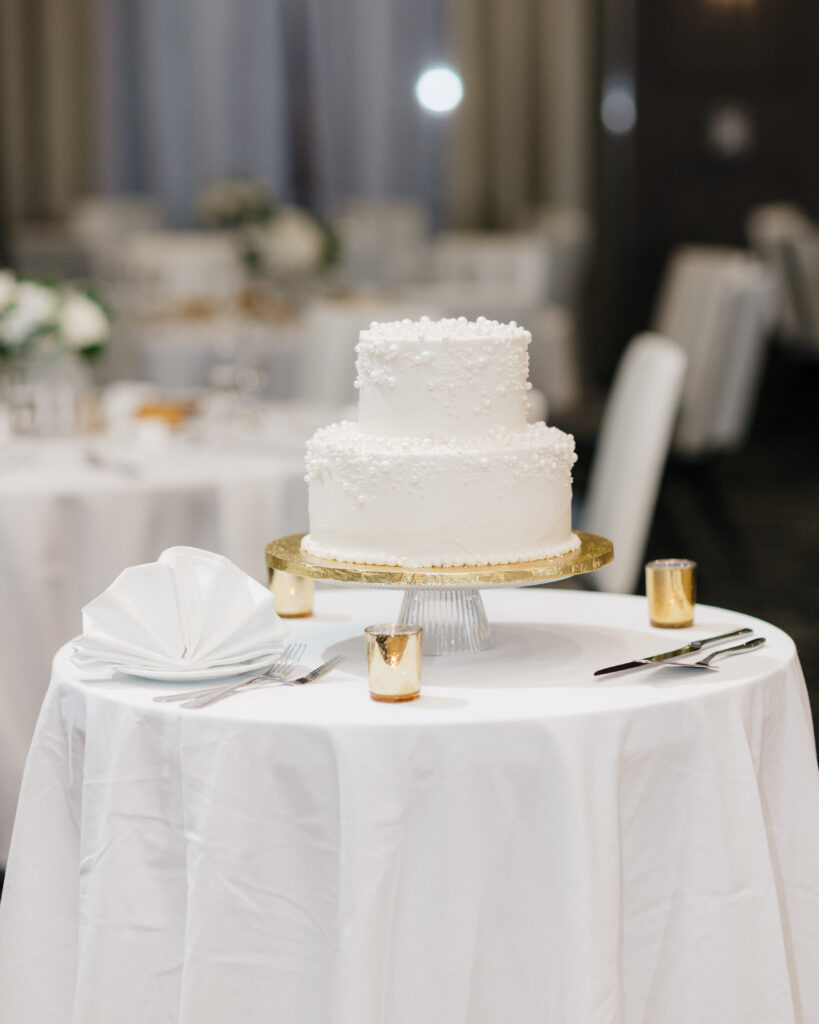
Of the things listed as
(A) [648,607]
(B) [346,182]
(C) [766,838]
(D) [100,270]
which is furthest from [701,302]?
(B) [346,182]

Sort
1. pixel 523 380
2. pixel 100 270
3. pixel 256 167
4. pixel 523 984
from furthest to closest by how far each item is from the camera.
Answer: pixel 256 167 → pixel 100 270 → pixel 523 380 → pixel 523 984

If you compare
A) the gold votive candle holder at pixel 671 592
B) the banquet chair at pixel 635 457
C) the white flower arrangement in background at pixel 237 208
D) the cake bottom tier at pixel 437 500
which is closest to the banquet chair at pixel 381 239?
the white flower arrangement in background at pixel 237 208

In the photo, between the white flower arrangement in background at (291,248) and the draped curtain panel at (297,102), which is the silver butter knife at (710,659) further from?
the draped curtain panel at (297,102)

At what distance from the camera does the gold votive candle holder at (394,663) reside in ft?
6.08

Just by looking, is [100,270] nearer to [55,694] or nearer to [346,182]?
[346,182]

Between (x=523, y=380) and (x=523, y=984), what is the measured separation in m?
0.77

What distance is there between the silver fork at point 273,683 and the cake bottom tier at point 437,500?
14cm

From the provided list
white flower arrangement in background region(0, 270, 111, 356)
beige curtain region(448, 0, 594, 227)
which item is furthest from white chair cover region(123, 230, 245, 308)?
white flower arrangement in background region(0, 270, 111, 356)

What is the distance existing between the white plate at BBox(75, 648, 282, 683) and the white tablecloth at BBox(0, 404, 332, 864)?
4.15 feet

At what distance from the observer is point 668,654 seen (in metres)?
2.03

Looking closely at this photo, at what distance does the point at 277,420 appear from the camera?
13.5 ft

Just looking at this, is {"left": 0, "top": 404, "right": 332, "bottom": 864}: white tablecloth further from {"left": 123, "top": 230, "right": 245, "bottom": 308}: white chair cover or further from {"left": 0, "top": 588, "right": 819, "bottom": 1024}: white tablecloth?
{"left": 123, "top": 230, "right": 245, "bottom": 308}: white chair cover

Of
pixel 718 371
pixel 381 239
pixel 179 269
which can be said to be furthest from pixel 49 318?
pixel 381 239

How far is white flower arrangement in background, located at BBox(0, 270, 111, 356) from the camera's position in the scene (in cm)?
370
